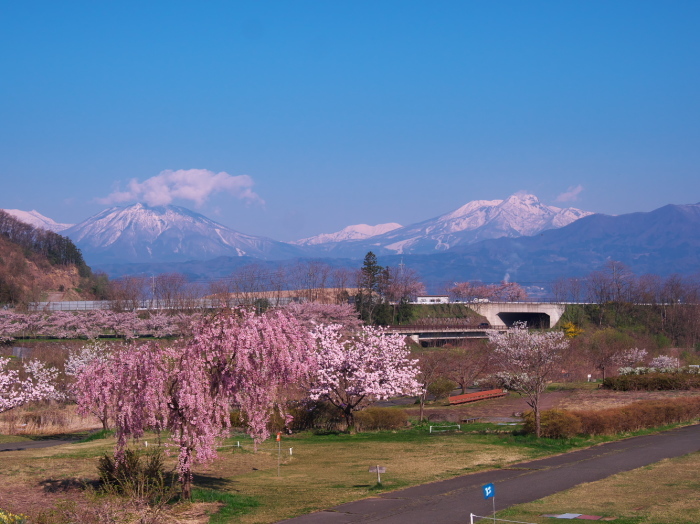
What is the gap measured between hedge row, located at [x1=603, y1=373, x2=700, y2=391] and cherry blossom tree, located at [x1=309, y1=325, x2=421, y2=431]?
67.5 ft

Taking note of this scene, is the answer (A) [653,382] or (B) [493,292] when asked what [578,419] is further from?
(B) [493,292]

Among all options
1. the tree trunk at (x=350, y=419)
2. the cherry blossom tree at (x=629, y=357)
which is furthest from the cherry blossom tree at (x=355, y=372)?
the cherry blossom tree at (x=629, y=357)

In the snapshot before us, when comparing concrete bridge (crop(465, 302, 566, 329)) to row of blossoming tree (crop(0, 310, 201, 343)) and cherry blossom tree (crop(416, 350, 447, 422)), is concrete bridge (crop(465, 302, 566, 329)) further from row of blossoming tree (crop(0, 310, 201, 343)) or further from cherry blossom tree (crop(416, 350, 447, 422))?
cherry blossom tree (crop(416, 350, 447, 422))

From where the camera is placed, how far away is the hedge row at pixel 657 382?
50406 millimetres

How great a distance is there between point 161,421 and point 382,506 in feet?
20.8

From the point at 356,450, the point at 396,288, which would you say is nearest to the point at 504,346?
the point at 356,450

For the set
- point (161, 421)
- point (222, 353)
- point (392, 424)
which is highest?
point (222, 353)

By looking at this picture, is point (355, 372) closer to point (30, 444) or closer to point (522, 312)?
point (30, 444)

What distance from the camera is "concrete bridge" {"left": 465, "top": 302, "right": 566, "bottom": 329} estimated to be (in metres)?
120

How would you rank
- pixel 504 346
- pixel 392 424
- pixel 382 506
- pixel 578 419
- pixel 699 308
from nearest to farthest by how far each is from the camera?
pixel 382 506 < pixel 578 419 < pixel 392 424 < pixel 504 346 < pixel 699 308

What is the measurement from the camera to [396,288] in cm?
12225

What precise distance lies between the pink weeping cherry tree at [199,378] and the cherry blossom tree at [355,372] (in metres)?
17.2

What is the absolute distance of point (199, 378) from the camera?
18391 mm

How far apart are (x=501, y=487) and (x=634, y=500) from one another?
3.78 meters
